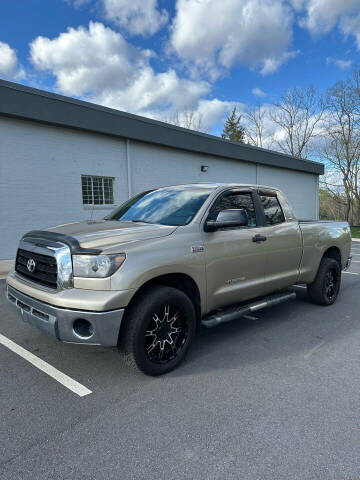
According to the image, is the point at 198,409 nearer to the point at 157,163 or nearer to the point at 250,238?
the point at 250,238

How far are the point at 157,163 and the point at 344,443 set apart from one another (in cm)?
1168

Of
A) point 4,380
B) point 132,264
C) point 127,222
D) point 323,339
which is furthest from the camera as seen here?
point 323,339

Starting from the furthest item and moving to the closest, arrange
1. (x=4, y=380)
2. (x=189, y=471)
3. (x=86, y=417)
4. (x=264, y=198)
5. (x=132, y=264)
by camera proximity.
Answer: (x=264, y=198), (x=4, y=380), (x=132, y=264), (x=86, y=417), (x=189, y=471)

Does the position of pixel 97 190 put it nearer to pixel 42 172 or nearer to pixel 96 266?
pixel 42 172

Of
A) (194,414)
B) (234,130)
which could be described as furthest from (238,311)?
(234,130)

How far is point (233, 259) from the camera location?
3773 mm

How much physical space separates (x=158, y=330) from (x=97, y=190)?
9.15 meters

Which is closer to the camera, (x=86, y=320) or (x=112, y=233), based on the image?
(x=86, y=320)

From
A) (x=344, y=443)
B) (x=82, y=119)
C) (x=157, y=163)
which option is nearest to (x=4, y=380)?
(x=344, y=443)

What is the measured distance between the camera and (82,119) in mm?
10227

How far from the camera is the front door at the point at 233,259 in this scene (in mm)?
3582

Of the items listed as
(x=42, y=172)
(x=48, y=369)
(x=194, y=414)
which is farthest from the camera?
(x=42, y=172)

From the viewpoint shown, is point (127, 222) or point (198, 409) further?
point (127, 222)

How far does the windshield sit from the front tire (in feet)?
2.92
